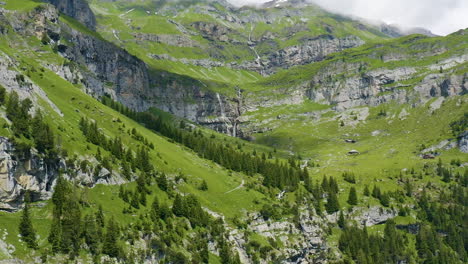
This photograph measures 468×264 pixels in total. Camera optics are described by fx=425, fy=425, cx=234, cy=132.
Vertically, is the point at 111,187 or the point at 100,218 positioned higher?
the point at 100,218

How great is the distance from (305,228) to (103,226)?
94448 millimetres

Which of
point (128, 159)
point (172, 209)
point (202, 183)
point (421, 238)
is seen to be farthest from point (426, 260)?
point (128, 159)

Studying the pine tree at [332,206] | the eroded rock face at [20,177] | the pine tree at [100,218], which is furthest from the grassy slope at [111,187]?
the pine tree at [332,206]

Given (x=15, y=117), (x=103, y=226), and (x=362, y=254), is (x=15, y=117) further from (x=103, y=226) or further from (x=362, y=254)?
(x=362, y=254)

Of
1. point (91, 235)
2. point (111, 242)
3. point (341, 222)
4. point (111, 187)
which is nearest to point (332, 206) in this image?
point (341, 222)

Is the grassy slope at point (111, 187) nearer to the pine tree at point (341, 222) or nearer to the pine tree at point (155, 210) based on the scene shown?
the pine tree at point (155, 210)

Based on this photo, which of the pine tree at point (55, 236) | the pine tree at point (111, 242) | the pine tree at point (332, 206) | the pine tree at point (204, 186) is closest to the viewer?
the pine tree at point (55, 236)

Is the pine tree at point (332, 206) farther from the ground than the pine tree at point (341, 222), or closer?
farther from the ground

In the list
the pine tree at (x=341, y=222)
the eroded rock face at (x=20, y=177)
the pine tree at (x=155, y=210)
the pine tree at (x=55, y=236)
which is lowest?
the pine tree at (x=341, y=222)

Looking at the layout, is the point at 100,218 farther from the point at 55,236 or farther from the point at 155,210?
the point at 155,210

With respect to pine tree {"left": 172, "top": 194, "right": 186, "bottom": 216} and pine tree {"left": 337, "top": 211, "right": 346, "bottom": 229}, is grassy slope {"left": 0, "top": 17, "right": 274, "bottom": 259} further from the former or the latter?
pine tree {"left": 337, "top": 211, "right": 346, "bottom": 229}

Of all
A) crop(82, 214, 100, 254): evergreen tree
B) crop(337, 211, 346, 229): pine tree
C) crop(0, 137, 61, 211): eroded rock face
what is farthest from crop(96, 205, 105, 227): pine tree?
crop(337, 211, 346, 229): pine tree

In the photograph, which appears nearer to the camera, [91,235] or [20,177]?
[91,235]

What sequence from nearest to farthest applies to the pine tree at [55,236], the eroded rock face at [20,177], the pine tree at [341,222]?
the pine tree at [55,236] < the eroded rock face at [20,177] < the pine tree at [341,222]
